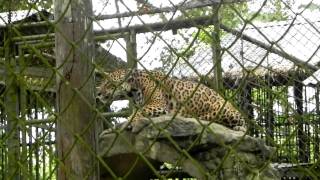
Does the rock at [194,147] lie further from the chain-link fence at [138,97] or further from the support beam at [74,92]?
the support beam at [74,92]

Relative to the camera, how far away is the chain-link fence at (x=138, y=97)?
1533mm

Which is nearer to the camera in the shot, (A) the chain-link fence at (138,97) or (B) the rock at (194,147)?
(A) the chain-link fence at (138,97)

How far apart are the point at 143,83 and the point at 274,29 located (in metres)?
2.61

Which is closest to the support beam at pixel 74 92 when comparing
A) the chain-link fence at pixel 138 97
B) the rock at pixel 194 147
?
the chain-link fence at pixel 138 97

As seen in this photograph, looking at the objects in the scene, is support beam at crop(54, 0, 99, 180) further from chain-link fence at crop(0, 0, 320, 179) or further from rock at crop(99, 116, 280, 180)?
rock at crop(99, 116, 280, 180)

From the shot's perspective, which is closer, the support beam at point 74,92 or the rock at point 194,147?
the support beam at point 74,92

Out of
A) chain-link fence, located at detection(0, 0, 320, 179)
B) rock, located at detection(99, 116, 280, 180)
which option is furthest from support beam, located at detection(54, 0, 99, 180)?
rock, located at detection(99, 116, 280, 180)

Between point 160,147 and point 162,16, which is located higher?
point 162,16

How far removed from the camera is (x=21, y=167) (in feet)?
5.71

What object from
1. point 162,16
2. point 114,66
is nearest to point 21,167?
point 162,16

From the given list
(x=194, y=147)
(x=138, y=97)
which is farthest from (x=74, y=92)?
(x=138, y=97)

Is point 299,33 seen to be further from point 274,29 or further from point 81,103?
point 81,103

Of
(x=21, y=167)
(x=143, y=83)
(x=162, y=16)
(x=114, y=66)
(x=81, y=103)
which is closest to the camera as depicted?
(x=81, y=103)

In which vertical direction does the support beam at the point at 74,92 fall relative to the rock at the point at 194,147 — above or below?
above
